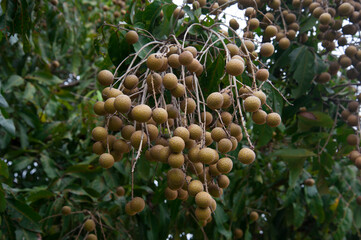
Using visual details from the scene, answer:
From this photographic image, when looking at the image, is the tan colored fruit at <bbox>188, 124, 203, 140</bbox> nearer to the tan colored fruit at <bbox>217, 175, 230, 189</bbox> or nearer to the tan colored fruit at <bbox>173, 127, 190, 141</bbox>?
the tan colored fruit at <bbox>173, 127, 190, 141</bbox>

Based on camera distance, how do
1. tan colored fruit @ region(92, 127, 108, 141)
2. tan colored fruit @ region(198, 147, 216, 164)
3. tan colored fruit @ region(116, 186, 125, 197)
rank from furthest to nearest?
tan colored fruit @ region(116, 186, 125, 197) → tan colored fruit @ region(92, 127, 108, 141) → tan colored fruit @ region(198, 147, 216, 164)

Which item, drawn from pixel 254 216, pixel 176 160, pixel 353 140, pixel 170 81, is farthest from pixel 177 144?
pixel 254 216

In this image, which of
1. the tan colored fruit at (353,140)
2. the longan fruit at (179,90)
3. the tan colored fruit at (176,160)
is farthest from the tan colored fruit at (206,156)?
the tan colored fruit at (353,140)

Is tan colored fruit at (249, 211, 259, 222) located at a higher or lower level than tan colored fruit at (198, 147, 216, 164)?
lower

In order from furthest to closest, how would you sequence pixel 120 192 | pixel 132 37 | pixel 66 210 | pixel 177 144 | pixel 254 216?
pixel 254 216, pixel 120 192, pixel 66 210, pixel 132 37, pixel 177 144

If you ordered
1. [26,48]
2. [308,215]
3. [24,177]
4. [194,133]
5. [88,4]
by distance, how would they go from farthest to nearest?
[88,4] < [308,215] < [24,177] < [26,48] < [194,133]

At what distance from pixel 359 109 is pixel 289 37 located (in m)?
0.40

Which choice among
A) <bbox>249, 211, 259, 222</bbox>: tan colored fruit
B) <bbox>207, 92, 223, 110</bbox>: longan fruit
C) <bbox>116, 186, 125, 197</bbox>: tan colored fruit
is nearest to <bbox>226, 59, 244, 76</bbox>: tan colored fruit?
<bbox>207, 92, 223, 110</bbox>: longan fruit


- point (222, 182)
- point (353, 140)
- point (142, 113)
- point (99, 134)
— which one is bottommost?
point (353, 140)

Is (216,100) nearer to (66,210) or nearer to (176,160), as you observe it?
(176,160)

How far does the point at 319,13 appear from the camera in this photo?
1422 millimetres

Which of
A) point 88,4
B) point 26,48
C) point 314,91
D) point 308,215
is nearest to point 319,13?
point 314,91

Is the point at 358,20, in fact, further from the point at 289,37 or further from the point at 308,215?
the point at 308,215

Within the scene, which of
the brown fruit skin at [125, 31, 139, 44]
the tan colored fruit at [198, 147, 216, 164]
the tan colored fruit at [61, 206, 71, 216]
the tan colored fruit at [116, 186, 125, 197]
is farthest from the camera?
the tan colored fruit at [116, 186, 125, 197]
